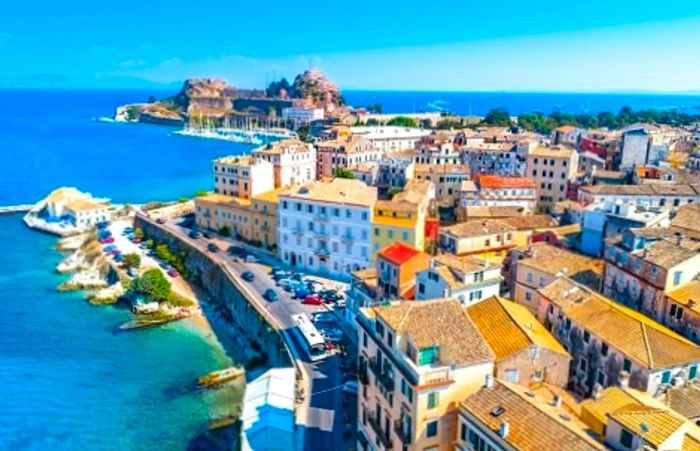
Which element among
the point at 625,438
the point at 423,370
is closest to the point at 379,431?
the point at 423,370

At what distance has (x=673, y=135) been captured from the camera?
99.0 meters

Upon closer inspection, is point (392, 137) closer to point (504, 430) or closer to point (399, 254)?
point (399, 254)

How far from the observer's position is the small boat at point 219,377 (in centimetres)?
4600

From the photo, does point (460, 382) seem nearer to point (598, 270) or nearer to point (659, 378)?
point (659, 378)

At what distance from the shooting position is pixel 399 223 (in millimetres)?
58469

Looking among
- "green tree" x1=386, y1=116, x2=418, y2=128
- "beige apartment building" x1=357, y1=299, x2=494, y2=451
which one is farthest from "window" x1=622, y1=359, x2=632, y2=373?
"green tree" x1=386, y1=116, x2=418, y2=128

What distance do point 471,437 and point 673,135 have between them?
92756 millimetres

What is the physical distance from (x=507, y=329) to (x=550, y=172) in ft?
175

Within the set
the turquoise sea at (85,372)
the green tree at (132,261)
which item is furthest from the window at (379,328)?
the green tree at (132,261)

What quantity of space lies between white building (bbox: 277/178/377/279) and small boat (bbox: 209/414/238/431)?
920 inches

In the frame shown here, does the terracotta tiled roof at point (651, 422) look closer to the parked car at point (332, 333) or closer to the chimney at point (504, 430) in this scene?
the chimney at point (504, 430)

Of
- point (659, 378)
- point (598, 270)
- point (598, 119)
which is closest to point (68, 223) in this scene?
point (598, 270)

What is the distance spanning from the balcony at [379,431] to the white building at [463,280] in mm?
9417

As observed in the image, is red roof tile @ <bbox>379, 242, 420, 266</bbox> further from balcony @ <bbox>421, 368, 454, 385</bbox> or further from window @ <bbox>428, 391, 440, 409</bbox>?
window @ <bbox>428, 391, 440, 409</bbox>
